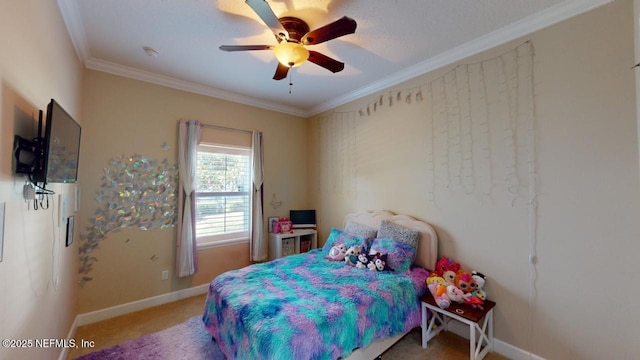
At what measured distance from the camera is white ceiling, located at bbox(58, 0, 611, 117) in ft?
6.13

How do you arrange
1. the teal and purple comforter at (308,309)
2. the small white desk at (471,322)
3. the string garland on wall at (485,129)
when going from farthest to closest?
the string garland on wall at (485,129)
the small white desk at (471,322)
the teal and purple comforter at (308,309)

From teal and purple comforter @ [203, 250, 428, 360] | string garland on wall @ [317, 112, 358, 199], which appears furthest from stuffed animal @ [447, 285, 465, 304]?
string garland on wall @ [317, 112, 358, 199]

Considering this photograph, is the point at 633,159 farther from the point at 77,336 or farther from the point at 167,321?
the point at 77,336

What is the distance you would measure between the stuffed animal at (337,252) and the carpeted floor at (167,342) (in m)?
0.96

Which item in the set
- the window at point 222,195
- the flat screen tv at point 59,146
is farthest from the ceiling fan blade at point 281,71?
the window at point 222,195

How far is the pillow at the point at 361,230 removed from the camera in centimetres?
301

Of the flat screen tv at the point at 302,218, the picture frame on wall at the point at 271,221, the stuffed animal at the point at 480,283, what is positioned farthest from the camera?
the flat screen tv at the point at 302,218

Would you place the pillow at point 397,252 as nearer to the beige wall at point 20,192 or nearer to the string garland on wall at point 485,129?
the string garland on wall at point 485,129

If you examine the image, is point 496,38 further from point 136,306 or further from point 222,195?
point 136,306

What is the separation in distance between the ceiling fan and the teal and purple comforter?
5.90 ft

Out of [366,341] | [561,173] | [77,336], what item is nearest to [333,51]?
[561,173]

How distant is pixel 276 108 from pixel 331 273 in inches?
108

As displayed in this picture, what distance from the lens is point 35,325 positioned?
1.43 metres

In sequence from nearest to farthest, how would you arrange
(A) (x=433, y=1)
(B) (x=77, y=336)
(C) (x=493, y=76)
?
(A) (x=433, y=1)
(C) (x=493, y=76)
(B) (x=77, y=336)
